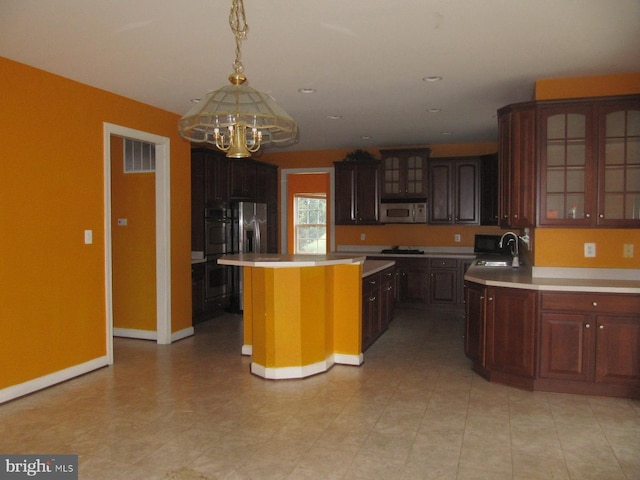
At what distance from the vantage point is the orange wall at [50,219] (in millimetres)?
3764

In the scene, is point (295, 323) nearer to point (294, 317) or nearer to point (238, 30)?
point (294, 317)

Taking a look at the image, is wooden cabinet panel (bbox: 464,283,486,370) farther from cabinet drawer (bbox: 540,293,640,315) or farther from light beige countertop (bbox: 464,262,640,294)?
cabinet drawer (bbox: 540,293,640,315)

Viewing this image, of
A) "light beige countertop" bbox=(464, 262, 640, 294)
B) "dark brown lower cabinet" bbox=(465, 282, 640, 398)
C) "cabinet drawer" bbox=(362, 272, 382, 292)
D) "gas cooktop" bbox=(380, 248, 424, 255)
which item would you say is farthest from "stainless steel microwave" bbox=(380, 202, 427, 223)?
"dark brown lower cabinet" bbox=(465, 282, 640, 398)

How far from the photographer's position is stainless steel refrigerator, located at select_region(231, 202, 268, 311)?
7.14 metres

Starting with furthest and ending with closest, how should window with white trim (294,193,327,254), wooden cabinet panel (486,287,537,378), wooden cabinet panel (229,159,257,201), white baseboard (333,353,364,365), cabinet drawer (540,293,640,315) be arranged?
1. window with white trim (294,193,327,254)
2. wooden cabinet panel (229,159,257,201)
3. white baseboard (333,353,364,365)
4. wooden cabinet panel (486,287,537,378)
5. cabinet drawer (540,293,640,315)

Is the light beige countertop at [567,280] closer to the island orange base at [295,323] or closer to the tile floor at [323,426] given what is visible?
the tile floor at [323,426]

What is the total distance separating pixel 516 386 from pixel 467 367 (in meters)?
0.62

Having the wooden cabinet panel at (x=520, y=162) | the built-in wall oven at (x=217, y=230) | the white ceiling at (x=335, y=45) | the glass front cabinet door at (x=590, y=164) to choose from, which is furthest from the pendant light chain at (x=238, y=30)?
the built-in wall oven at (x=217, y=230)

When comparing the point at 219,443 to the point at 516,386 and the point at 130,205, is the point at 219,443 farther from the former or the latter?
the point at 130,205

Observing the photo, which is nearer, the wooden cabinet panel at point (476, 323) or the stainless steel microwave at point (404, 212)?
the wooden cabinet panel at point (476, 323)

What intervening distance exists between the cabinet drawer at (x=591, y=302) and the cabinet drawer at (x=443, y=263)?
3423mm

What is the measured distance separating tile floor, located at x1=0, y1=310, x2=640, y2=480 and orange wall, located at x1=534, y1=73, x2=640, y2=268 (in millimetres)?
1170

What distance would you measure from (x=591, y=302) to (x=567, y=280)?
36 cm

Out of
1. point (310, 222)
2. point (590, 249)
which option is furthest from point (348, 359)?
point (310, 222)
